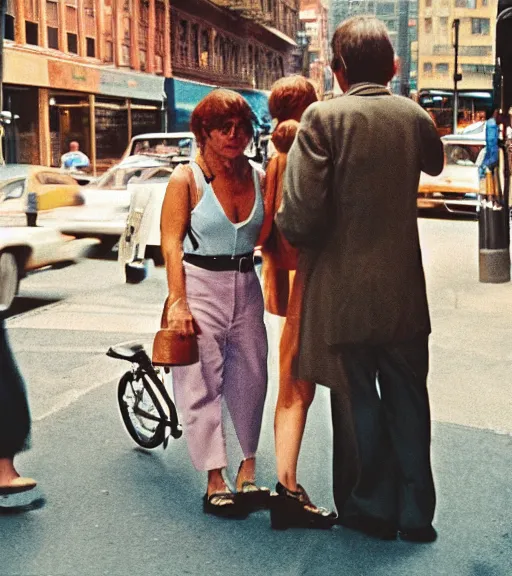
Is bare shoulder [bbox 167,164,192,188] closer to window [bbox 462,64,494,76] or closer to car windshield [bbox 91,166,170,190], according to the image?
car windshield [bbox 91,166,170,190]

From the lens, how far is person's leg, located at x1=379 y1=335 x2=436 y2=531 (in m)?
3.41

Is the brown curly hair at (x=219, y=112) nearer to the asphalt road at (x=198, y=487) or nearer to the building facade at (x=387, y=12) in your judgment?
the building facade at (x=387, y=12)

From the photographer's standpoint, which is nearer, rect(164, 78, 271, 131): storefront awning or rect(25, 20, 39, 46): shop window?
rect(164, 78, 271, 131): storefront awning

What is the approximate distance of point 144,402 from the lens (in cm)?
458

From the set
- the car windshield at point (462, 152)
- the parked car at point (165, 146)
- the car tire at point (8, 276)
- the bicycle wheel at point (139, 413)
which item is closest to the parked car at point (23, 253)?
the car tire at point (8, 276)

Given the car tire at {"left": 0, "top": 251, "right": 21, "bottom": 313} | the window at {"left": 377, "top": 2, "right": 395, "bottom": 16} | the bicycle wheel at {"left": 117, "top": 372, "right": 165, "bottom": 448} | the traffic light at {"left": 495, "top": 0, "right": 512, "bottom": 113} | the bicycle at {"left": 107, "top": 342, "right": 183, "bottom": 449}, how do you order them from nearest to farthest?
the bicycle at {"left": 107, "top": 342, "right": 183, "bottom": 449} → the bicycle wheel at {"left": 117, "top": 372, "right": 165, "bottom": 448} → the window at {"left": 377, "top": 2, "right": 395, "bottom": 16} → the traffic light at {"left": 495, "top": 0, "right": 512, "bottom": 113} → the car tire at {"left": 0, "top": 251, "right": 21, "bottom": 313}

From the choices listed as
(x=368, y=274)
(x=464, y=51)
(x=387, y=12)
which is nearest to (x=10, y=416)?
(x=368, y=274)

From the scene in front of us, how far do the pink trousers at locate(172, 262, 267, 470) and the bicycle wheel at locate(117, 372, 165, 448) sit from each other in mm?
765

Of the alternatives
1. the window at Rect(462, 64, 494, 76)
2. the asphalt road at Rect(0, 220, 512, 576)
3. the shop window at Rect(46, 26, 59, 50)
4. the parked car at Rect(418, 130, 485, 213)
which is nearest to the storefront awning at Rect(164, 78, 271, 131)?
the asphalt road at Rect(0, 220, 512, 576)

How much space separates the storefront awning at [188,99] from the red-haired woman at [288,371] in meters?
2.38

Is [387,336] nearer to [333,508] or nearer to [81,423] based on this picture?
[333,508]

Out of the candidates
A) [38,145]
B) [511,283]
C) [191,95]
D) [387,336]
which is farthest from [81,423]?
[38,145]

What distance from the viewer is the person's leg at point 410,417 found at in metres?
3.41

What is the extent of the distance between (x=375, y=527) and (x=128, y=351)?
5.07 ft
